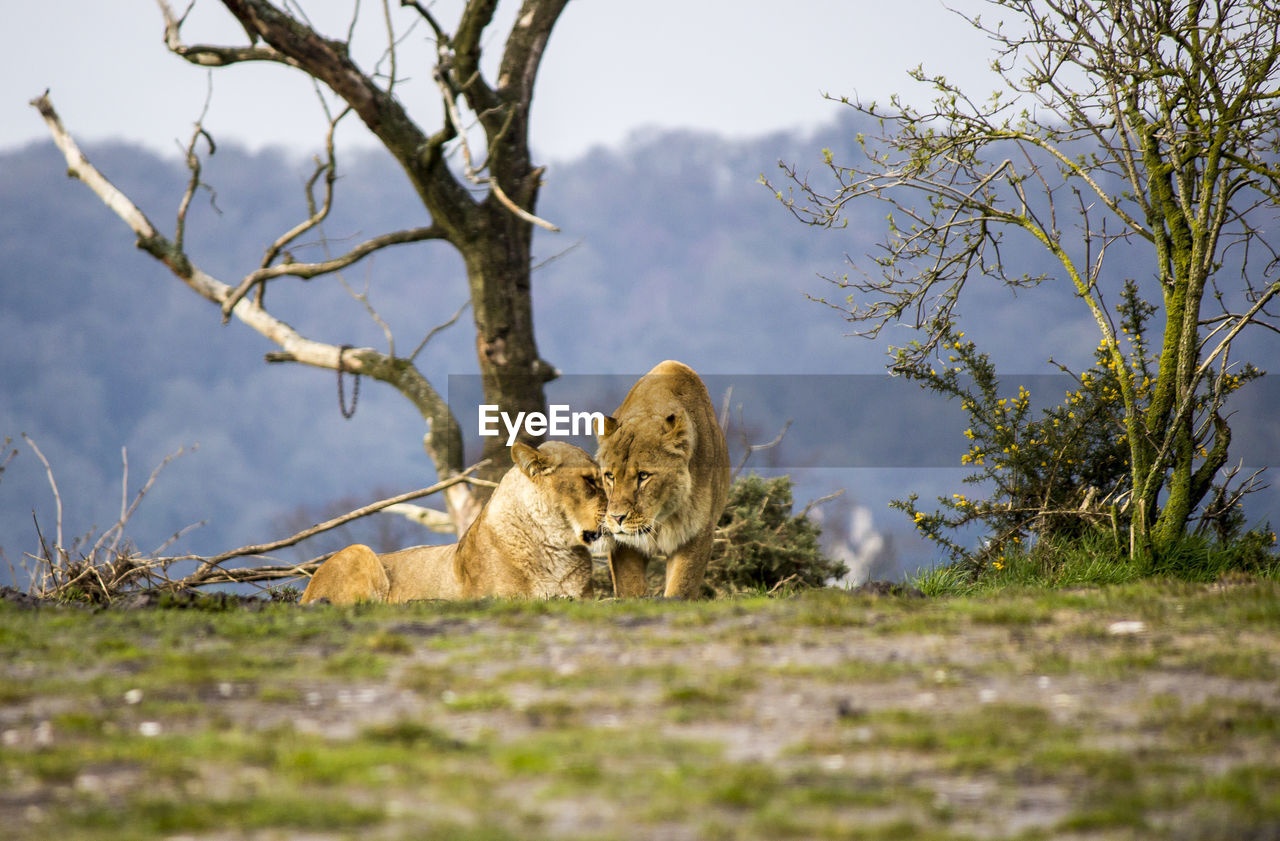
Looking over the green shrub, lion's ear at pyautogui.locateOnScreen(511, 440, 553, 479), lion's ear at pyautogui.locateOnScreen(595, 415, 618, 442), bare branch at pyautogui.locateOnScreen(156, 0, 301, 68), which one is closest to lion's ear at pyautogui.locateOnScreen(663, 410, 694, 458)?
lion's ear at pyautogui.locateOnScreen(595, 415, 618, 442)

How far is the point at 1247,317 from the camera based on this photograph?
405 inches

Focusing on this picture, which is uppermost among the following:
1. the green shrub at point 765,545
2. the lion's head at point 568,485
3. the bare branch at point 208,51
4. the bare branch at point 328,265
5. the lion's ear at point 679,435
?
the bare branch at point 208,51

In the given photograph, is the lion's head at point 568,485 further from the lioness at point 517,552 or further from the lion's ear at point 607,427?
the lion's ear at point 607,427

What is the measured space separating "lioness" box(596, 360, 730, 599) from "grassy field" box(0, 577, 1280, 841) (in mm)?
1448

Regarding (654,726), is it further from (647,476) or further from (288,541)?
(288,541)

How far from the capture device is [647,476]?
8133 mm

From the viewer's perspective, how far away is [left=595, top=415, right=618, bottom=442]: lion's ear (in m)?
8.37

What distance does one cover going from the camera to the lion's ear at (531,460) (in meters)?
8.70

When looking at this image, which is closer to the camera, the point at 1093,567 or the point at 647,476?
the point at 647,476

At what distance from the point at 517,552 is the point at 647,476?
152 cm

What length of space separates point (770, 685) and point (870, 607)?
7.37ft

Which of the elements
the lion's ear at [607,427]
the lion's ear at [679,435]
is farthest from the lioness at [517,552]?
the lion's ear at [679,435]

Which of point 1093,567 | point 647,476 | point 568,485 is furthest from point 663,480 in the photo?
point 1093,567

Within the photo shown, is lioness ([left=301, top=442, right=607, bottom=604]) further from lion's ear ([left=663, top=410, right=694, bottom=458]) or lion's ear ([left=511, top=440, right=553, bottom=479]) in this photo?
lion's ear ([left=663, top=410, right=694, bottom=458])
